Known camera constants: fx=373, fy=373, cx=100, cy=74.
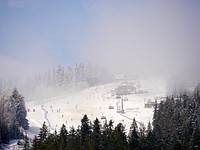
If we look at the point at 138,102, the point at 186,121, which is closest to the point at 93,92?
the point at 138,102

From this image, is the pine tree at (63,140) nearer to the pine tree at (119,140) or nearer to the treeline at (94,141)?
the treeline at (94,141)

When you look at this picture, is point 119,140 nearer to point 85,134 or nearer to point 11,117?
point 85,134

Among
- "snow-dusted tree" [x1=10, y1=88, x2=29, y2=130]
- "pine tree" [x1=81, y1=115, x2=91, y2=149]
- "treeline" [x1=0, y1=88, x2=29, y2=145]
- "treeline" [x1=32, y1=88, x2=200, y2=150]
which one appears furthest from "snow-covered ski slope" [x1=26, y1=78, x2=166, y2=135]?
"pine tree" [x1=81, y1=115, x2=91, y2=149]

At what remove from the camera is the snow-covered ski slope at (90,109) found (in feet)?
408

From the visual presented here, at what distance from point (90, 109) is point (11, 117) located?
46.4 m

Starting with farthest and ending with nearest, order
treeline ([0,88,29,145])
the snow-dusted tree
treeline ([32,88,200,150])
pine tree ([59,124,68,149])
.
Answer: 1. the snow-dusted tree
2. treeline ([0,88,29,145])
3. pine tree ([59,124,68,149])
4. treeline ([32,88,200,150])

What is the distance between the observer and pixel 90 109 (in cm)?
14862

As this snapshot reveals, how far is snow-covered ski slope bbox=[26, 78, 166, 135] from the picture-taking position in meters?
124

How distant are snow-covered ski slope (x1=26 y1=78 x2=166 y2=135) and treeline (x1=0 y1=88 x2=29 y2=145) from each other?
17.5 feet

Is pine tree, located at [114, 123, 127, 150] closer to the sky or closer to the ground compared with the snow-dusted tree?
closer to the ground

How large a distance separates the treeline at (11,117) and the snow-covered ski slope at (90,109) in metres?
5.35

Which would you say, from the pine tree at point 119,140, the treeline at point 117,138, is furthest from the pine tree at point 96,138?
the pine tree at point 119,140

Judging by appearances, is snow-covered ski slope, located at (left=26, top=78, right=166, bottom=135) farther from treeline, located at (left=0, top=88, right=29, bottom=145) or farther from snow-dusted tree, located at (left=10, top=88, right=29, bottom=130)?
treeline, located at (left=0, top=88, right=29, bottom=145)

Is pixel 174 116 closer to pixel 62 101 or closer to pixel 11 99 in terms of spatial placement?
pixel 11 99
